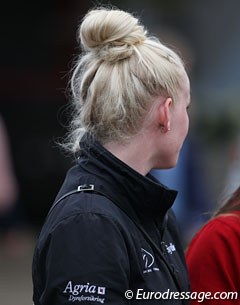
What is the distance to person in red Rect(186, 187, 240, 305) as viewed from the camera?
2893mm

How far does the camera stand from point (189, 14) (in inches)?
336

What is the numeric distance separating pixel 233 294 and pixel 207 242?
200mm

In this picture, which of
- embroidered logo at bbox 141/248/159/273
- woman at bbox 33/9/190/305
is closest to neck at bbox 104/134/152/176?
woman at bbox 33/9/190/305

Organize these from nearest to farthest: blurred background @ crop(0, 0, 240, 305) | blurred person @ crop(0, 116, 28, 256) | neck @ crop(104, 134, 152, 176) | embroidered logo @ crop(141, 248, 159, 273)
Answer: embroidered logo @ crop(141, 248, 159, 273), neck @ crop(104, 134, 152, 176), blurred person @ crop(0, 116, 28, 256), blurred background @ crop(0, 0, 240, 305)

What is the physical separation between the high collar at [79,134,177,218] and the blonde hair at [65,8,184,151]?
2.4 inches

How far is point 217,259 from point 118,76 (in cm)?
73

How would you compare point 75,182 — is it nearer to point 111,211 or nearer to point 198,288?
point 111,211

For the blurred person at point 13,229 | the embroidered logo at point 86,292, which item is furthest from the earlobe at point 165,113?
the blurred person at point 13,229

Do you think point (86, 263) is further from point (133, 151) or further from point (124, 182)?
point (133, 151)

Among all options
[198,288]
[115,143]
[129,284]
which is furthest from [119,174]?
[198,288]

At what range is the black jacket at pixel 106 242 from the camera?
7.91 ft

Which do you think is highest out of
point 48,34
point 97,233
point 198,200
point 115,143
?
point 115,143

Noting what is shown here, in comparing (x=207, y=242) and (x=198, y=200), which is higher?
(x=207, y=242)

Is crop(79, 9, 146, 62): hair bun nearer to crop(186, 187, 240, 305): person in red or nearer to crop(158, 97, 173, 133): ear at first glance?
crop(158, 97, 173, 133): ear
